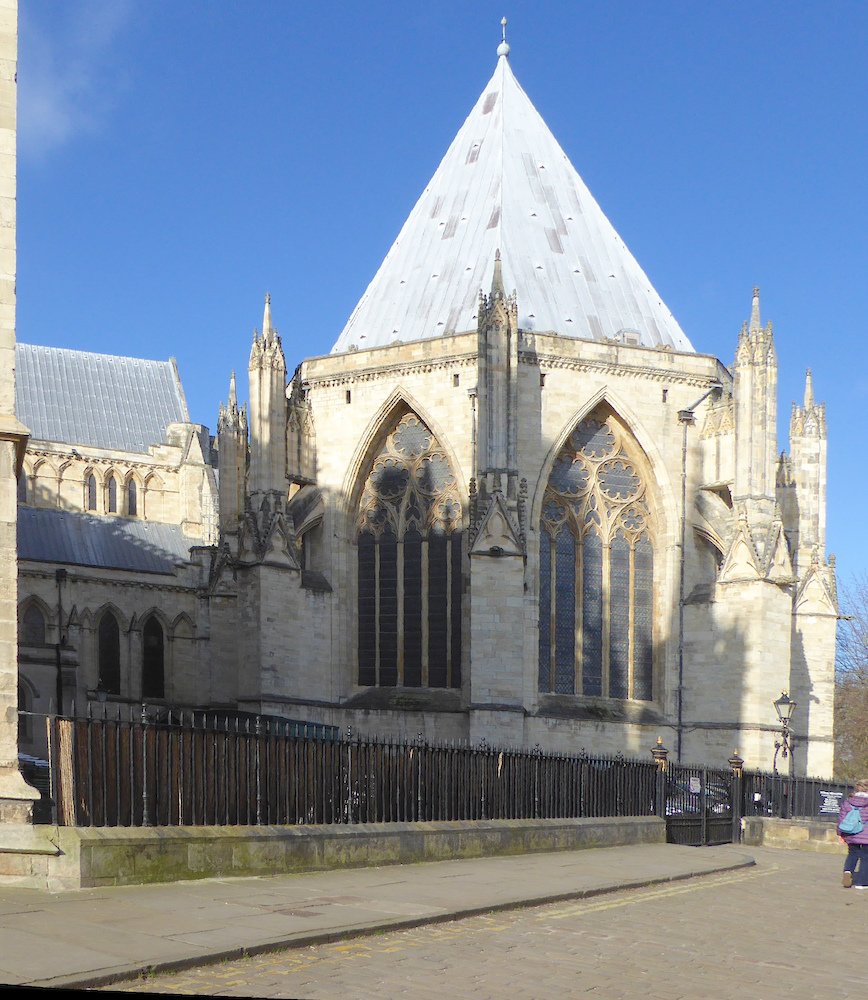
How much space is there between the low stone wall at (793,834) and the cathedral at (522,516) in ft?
25.1

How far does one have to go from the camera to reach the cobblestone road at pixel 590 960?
7414 millimetres

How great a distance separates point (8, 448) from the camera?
10812 mm

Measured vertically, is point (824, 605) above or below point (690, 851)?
above

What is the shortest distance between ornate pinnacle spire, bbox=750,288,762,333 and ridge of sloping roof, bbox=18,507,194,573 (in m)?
22.1

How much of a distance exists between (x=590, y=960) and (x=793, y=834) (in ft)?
43.0

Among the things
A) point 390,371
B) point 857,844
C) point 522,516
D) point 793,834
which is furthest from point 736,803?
point 390,371

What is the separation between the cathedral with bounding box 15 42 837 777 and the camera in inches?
1154

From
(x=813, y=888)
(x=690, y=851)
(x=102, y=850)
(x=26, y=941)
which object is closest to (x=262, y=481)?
(x=690, y=851)

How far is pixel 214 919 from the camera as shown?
28.8 feet

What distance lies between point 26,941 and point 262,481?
23.0 metres

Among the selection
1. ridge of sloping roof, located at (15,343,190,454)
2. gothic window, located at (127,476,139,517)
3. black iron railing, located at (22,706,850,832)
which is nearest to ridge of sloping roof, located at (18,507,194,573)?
gothic window, located at (127,476,139,517)

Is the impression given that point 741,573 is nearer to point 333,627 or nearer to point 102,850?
point 333,627

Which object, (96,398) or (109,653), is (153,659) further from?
(96,398)

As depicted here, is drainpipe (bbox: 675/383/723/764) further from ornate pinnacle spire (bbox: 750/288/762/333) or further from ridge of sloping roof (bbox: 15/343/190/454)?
ridge of sloping roof (bbox: 15/343/190/454)
